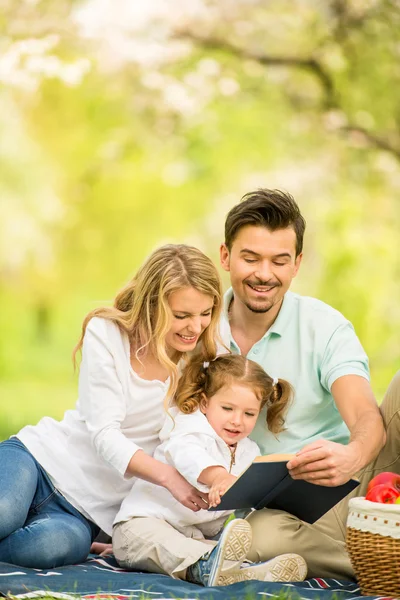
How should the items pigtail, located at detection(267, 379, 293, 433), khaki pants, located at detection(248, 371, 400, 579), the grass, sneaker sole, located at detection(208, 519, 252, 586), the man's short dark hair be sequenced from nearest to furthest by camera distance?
sneaker sole, located at detection(208, 519, 252, 586)
khaki pants, located at detection(248, 371, 400, 579)
pigtail, located at detection(267, 379, 293, 433)
the man's short dark hair
the grass

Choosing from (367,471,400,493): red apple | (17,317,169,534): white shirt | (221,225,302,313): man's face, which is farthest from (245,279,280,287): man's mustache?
(367,471,400,493): red apple

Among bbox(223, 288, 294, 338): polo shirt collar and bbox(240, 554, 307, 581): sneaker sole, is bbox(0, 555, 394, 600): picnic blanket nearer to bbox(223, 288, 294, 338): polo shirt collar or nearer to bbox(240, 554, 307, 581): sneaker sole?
bbox(240, 554, 307, 581): sneaker sole

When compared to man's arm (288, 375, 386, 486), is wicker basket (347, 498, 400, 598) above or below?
below

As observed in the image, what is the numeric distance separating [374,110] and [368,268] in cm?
223

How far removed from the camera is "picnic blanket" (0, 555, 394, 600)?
2.85 meters

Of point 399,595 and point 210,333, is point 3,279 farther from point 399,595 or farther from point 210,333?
point 399,595

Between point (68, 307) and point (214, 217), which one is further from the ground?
point (214, 217)

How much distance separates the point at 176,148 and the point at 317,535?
1099 cm

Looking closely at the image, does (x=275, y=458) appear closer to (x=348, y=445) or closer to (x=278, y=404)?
(x=348, y=445)

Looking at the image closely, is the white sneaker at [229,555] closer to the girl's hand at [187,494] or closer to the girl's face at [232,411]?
the girl's hand at [187,494]

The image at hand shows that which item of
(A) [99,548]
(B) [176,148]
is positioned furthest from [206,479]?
(B) [176,148]

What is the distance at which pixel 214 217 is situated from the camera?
14141mm

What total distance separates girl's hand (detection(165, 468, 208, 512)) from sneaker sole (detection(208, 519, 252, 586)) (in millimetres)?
228

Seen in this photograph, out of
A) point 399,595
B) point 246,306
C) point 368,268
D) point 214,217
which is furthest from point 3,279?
point 399,595
